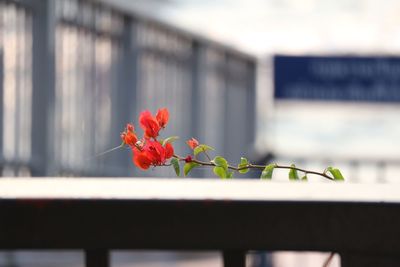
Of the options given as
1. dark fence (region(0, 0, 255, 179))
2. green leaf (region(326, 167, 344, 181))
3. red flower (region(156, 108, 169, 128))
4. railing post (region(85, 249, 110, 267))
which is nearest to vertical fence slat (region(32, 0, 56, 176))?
dark fence (region(0, 0, 255, 179))

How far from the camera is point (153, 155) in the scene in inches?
73.2

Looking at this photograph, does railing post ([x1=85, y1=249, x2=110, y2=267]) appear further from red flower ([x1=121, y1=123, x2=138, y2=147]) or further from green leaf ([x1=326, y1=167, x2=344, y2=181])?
green leaf ([x1=326, y1=167, x2=344, y2=181])

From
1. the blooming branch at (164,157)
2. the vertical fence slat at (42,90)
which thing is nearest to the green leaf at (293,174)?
the blooming branch at (164,157)

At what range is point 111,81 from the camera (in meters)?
10.4

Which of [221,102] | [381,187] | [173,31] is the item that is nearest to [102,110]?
[173,31]

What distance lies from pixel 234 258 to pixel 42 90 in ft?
22.4

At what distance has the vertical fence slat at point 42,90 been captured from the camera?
8.21 m

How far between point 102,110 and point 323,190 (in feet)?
27.6

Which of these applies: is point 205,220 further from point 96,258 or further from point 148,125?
point 148,125

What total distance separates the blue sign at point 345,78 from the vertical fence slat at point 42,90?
221 inches

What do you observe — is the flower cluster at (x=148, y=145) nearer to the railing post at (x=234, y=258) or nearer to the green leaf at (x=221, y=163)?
the green leaf at (x=221, y=163)

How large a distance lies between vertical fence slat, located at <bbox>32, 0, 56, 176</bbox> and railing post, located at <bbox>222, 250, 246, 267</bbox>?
6710 millimetres

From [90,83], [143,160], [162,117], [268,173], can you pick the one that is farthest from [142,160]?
[90,83]

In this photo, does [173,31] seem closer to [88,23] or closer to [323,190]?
[88,23]
